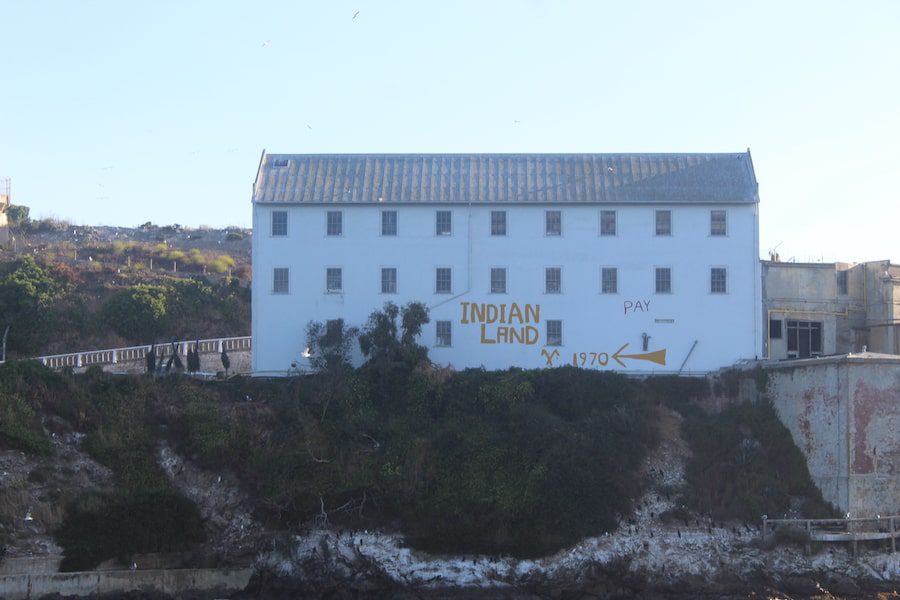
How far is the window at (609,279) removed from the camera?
52.8 m

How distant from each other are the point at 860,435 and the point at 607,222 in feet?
47.0

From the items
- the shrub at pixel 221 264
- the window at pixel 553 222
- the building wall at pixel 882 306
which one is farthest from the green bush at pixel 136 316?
the building wall at pixel 882 306

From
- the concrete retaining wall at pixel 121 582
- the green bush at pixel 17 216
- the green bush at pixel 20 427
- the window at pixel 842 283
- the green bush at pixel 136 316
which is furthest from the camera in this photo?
the green bush at pixel 17 216

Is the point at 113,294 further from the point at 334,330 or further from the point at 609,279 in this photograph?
the point at 609,279

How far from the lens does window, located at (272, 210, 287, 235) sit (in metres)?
53.6

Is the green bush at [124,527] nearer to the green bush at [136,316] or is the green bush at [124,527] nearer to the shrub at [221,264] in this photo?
the green bush at [136,316]

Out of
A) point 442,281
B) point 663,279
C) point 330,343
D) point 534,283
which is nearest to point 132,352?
point 330,343

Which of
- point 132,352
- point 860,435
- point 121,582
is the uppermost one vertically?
point 132,352

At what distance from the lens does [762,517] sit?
146ft

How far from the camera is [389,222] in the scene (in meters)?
53.4

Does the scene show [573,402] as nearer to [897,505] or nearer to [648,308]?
[648,308]

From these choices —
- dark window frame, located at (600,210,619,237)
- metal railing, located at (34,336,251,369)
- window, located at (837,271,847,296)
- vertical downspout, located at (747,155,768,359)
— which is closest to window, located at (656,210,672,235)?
dark window frame, located at (600,210,619,237)

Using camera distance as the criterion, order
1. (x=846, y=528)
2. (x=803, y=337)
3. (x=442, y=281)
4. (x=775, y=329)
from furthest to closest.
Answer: (x=803, y=337)
(x=775, y=329)
(x=442, y=281)
(x=846, y=528)

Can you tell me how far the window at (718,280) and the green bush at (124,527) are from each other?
23.4m
